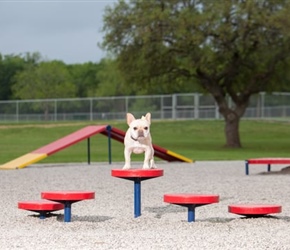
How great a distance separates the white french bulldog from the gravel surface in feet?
2.63

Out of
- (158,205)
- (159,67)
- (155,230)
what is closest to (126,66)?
(159,67)

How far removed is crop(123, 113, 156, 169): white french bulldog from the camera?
11.6 m

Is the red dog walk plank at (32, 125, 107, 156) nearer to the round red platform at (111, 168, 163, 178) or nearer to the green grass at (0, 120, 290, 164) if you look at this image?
the green grass at (0, 120, 290, 164)

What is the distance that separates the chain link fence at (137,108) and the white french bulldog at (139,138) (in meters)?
42.4

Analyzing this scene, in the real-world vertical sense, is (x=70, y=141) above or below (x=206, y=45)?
below

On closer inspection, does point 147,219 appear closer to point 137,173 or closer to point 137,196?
point 137,196

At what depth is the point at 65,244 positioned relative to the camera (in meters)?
9.38

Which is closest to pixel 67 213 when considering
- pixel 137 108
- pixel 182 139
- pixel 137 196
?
pixel 137 196

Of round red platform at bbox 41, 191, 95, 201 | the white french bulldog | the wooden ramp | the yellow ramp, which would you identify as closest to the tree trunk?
the wooden ramp

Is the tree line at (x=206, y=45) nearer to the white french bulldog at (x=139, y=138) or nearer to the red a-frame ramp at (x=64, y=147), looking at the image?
the red a-frame ramp at (x=64, y=147)

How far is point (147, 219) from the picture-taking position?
37.9 feet

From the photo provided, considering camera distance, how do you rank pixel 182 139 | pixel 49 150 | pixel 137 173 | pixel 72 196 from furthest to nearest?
pixel 182 139
pixel 49 150
pixel 137 173
pixel 72 196

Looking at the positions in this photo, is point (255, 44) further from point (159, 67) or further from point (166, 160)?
point (166, 160)

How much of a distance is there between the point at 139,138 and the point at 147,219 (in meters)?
1.07
